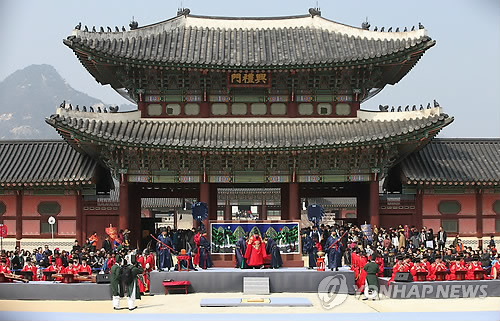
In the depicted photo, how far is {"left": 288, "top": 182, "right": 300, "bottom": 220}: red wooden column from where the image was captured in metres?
30.7

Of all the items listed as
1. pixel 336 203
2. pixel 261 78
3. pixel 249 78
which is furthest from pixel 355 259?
pixel 336 203

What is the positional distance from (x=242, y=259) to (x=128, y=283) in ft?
20.9

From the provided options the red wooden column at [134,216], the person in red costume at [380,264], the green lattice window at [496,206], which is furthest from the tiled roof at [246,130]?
the person in red costume at [380,264]

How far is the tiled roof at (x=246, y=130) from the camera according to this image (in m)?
29.6

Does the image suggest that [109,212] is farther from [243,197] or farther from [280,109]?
[243,197]

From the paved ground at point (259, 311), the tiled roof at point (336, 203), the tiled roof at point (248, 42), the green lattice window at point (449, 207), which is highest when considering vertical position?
the tiled roof at point (248, 42)

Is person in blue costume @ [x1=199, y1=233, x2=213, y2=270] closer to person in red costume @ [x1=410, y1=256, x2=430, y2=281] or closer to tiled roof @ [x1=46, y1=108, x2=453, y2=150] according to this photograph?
tiled roof @ [x1=46, y1=108, x2=453, y2=150]

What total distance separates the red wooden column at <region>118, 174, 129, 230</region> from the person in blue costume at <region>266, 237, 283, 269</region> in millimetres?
8450

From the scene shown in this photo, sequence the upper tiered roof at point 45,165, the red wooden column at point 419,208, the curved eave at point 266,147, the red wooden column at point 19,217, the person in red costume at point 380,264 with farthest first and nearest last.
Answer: the red wooden column at point 19,217
the red wooden column at point 419,208
the upper tiered roof at point 45,165
the curved eave at point 266,147
the person in red costume at point 380,264

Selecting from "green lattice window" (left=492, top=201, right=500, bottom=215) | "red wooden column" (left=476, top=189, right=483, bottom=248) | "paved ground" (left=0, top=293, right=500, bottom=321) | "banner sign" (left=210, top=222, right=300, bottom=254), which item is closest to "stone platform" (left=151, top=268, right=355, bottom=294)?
"paved ground" (left=0, top=293, right=500, bottom=321)

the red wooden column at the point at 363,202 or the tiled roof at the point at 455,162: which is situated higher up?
the tiled roof at the point at 455,162

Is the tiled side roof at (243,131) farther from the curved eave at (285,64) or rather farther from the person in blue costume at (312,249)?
the person in blue costume at (312,249)

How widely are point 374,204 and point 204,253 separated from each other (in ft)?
32.0

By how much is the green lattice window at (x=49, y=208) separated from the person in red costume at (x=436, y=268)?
18.9 m
